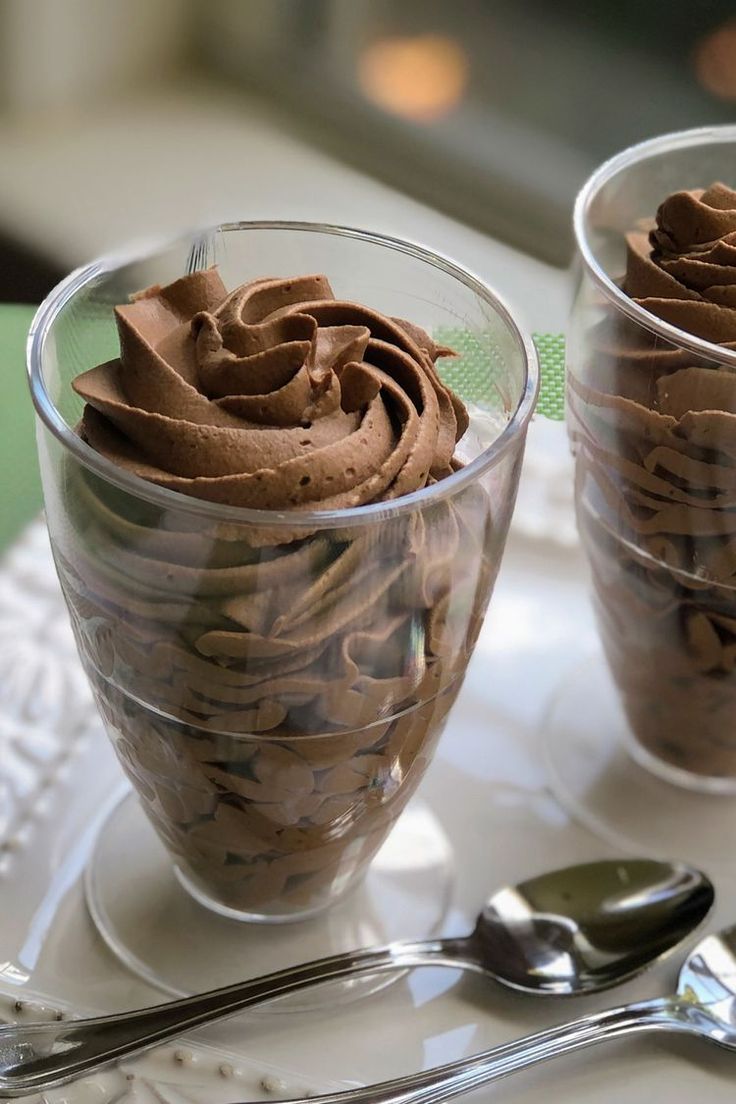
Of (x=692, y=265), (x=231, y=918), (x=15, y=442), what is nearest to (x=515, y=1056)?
(x=231, y=918)

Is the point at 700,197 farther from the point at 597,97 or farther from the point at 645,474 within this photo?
the point at 597,97

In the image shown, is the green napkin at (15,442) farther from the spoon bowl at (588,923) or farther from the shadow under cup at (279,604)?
the spoon bowl at (588,923)

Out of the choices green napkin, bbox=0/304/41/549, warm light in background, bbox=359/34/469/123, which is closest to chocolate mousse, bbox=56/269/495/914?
green napkin, bbox=0/304/41/549

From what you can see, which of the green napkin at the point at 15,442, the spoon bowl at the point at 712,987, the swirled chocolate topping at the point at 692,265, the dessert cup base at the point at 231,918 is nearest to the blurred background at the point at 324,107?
the green napkin at the point at 15,442

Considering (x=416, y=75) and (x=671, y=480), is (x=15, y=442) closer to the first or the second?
(x=671, y=480)

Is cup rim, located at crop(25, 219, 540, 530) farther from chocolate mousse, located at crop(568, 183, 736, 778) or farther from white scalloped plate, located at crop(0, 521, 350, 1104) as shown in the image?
white scalloped plate, located at crop(0, 521, 350, 1104)

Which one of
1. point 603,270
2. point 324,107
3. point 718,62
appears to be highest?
point 603,270

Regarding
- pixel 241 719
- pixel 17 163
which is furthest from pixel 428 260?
pixel 17 163
